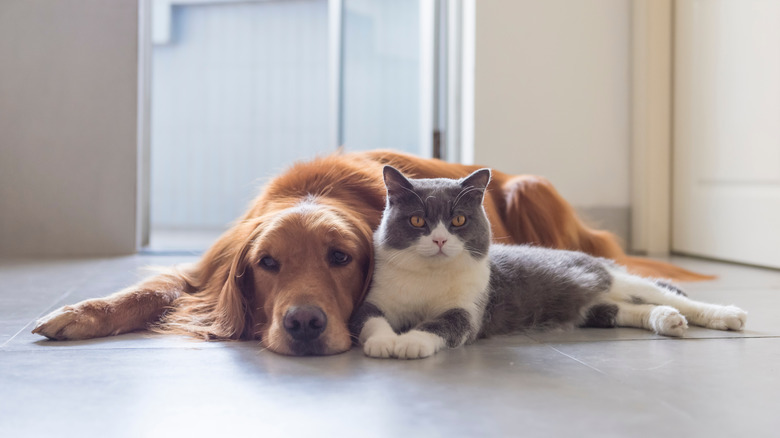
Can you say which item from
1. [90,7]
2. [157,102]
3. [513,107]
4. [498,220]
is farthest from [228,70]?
[498,220]

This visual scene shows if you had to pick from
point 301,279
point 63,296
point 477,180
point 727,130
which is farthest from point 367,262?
point 727,130

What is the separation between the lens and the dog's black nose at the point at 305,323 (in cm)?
154

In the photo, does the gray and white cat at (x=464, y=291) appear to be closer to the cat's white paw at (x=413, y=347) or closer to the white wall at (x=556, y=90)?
the cat's white paw at (x=413, y=347)

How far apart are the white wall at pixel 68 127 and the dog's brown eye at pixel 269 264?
245cm

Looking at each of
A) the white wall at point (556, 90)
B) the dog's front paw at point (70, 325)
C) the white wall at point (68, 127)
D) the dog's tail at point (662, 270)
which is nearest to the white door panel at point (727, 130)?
the white wall at point (556, 90)

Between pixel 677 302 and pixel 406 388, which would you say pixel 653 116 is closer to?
pixel 677 302

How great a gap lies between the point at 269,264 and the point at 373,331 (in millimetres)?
308

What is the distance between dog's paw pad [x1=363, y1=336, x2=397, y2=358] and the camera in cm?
151

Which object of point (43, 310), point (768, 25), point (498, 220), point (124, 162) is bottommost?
point (43, 310)

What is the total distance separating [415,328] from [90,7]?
10.1ft

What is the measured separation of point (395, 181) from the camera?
1.72m

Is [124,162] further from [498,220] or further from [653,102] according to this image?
[653,102]

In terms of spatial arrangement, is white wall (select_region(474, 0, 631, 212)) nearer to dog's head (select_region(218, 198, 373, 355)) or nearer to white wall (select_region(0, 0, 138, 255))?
white wall (select_region(0, 0, 138, 255))

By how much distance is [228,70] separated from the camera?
6754mm
